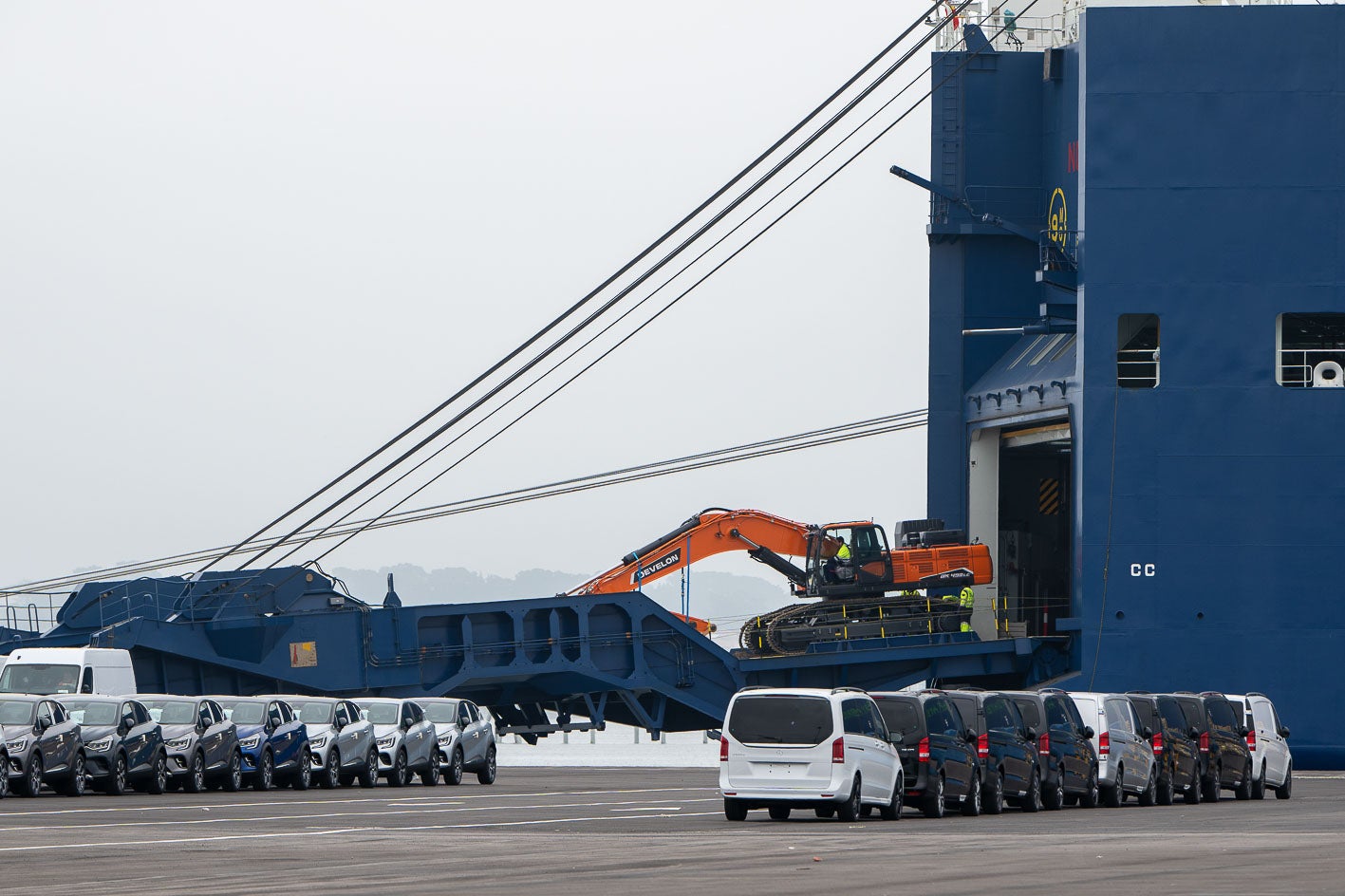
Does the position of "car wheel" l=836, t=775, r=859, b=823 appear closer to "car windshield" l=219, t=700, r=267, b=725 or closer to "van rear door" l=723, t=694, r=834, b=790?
"van rear door" l=723, t=694, r=834, b=790

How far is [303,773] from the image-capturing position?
31891 mm

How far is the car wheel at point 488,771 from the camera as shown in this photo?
36.8 m

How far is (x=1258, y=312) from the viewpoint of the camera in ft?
143

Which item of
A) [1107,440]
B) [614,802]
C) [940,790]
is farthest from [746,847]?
[1107,440]

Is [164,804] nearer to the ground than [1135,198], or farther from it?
nearer to the ground

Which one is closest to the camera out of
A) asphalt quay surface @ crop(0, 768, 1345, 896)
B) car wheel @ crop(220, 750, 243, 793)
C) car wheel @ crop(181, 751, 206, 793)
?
asphalt quay surface @ crop(0, 768, 1345, 896)

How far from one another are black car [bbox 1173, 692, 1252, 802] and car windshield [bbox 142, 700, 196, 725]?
51.6ft

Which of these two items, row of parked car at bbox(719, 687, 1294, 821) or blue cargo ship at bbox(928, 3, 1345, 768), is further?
blue cargo ship at bbox(928, 3, 1345, 768)

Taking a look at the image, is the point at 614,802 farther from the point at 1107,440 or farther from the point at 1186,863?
the point at 1107,440

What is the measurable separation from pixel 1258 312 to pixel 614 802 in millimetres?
21956

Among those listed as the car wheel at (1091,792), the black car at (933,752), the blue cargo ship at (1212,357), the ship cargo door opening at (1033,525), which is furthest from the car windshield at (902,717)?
the ship cargo door opening at (1033,525)

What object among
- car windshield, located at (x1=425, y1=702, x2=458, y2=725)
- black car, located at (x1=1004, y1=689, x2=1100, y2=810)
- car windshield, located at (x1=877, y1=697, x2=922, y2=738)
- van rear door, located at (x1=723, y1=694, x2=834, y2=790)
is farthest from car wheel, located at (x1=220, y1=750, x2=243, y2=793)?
black car, located at (x1=1004, y1=689, x2=1100, y2=810)

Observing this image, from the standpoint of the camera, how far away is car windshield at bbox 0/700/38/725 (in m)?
27.2

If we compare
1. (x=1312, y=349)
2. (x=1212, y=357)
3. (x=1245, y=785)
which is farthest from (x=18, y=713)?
(x=1312, y=349)
